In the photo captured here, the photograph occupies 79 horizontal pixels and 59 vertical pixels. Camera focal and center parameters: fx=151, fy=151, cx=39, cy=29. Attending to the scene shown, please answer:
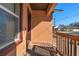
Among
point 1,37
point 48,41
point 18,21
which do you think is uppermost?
point 18,21

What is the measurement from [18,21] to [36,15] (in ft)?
18.4

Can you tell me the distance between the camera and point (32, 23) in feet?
31.8

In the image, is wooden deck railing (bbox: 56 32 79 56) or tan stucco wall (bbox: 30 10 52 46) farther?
tan stucco wall (bbox: 30 10 52 46)

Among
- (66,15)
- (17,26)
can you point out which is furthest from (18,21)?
(66,15)

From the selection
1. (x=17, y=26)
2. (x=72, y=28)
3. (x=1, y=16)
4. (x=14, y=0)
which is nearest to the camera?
(x=14, y=0)

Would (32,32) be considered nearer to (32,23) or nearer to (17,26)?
(32,23)

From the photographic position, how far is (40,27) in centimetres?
987

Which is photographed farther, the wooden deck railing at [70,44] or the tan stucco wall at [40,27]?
the tan stucco wall at [40,27]

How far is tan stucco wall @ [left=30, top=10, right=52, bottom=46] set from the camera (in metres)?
9.68

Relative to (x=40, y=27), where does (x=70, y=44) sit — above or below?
below

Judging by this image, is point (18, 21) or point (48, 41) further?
point (48, 41)

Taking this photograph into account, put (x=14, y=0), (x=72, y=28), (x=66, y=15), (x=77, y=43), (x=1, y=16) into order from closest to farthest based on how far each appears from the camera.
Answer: (x=14, y=0) < (x=1, y=16) < (x=77, y=43) < (x=72, y=28) < (x=66, y=15)

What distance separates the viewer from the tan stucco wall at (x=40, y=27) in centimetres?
968

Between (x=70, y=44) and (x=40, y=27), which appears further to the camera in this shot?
(x=40, y=27)
